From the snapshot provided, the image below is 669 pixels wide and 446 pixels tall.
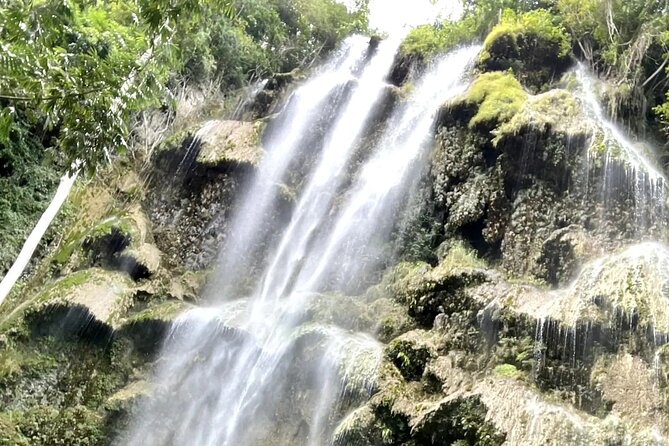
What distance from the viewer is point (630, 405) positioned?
5.91 metres

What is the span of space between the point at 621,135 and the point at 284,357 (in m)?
7.18

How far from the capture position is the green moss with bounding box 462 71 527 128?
10.0 metres

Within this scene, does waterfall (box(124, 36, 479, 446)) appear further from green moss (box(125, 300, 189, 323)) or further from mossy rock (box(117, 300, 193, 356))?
green moss (box(125, 300, 189, 323))

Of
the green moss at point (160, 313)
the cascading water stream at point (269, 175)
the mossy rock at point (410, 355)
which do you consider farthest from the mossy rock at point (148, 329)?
the mossy rock at point (410, 355)

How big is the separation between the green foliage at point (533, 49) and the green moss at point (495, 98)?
1429 mm

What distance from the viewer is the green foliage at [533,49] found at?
12430 millimetres

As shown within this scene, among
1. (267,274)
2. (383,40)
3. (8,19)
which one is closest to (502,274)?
(267,274)

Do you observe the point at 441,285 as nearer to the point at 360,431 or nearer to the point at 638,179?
the point at 360,431

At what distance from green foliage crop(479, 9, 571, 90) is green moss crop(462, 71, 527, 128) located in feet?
4.69

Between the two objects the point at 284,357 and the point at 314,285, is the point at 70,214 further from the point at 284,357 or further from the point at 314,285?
the point at 284,357

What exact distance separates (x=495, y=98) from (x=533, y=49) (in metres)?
3.05

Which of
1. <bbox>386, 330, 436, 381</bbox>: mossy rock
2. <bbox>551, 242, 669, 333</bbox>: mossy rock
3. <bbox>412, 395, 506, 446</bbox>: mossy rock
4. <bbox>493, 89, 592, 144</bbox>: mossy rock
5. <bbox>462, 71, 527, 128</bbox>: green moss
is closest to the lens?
<bbox>412, 395, 506, 446</bbox>: mossy rock

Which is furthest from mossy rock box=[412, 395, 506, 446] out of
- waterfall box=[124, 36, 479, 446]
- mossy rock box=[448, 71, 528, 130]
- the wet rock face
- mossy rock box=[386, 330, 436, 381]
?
the wet rock face

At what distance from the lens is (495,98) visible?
10383 mm
